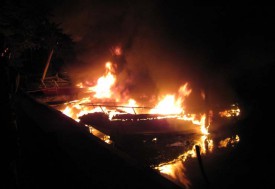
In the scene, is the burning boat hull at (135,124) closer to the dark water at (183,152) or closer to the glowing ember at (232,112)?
the dark water at (183,152)

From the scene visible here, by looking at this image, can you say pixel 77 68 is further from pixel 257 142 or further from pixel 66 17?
pixel 257 142

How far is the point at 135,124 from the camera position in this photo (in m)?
11.0

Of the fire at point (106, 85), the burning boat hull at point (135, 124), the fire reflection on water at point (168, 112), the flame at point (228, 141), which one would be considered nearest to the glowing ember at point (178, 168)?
the fire reflection on water at point (168, 112)

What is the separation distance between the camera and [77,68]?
2370 cm

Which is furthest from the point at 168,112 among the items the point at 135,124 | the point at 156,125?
the point at 135,124

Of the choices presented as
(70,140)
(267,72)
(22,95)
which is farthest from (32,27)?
(267,72)

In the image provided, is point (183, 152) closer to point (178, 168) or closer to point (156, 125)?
point (178, 168)

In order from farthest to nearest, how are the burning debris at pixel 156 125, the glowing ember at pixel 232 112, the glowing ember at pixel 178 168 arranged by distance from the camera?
1. the glowing ember at pixel 232 112
2. the burning debris at pixel 156 125
3. the glowing ember at pixel 178 168

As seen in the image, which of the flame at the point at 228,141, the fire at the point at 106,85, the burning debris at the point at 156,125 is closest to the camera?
the burning debris at the point at 156,125

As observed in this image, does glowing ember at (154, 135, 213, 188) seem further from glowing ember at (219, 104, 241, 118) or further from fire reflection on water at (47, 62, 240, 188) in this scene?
glowing ember at (219, 104, 241, 118)

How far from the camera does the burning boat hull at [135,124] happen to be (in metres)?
10.8

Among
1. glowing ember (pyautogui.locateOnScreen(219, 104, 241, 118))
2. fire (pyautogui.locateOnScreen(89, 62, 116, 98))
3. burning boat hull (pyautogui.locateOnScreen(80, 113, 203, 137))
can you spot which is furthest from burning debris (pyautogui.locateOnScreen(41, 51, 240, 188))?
fire (pyautogui.locateOnScreen(89, 62, 116, 98))

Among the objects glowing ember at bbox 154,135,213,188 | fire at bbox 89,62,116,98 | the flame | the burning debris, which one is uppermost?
fire at bbox 89,62,116,98

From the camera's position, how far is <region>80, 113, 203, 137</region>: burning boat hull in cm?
1078
